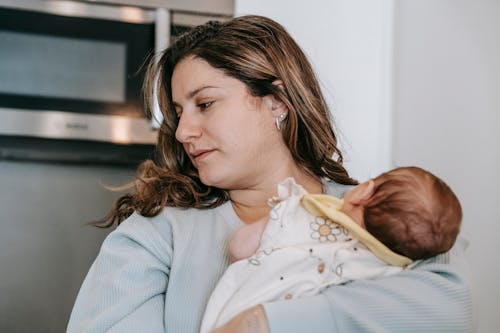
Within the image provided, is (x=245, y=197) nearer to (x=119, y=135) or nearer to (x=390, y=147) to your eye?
(x=390, y=147)

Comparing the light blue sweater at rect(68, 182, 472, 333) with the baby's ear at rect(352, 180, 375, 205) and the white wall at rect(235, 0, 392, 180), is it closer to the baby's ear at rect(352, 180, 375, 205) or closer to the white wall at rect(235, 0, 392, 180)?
the baby's ear at rect(352, 180, 375, 205)

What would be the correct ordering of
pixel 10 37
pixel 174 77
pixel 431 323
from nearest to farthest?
pixel 431 323 → pixel 174 77 → pixel 10 37

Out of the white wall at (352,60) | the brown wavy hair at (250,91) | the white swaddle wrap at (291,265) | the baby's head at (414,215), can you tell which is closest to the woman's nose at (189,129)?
the brown wavy hair at (250,91)

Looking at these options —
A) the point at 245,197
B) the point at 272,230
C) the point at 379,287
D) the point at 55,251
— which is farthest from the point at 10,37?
the point at 379,287

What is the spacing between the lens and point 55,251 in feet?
7.67

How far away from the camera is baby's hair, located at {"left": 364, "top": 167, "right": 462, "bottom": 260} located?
113 cm

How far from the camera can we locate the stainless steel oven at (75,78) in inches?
91.0

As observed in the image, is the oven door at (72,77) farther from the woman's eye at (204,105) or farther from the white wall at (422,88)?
the woman's eye at (204,105)

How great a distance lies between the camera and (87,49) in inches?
93.9

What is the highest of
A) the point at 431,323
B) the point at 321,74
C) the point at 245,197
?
the point at 321,74

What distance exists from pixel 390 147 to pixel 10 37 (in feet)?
4.32

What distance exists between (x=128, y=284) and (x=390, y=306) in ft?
1.60

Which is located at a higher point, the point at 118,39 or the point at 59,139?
the point at 118,39

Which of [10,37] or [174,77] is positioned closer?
[174,77]
